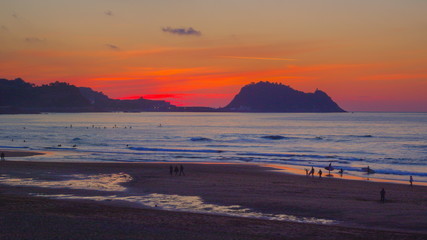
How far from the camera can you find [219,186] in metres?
29.7

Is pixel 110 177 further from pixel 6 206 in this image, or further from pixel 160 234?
pixel 160 234

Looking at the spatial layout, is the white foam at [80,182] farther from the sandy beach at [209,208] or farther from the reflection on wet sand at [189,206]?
the reflection on wet sand at [189,206]

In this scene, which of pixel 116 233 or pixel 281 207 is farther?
pixel 281 207

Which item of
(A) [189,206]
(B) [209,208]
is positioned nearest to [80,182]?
(A) [189,206]

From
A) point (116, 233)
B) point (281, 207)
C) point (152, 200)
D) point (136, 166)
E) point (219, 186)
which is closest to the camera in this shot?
point (116, 233)

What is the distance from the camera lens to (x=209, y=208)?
73.2ft

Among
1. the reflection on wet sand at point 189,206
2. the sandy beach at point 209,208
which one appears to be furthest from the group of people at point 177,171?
the reflection on wet sand at point 189,206

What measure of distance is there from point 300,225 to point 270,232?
2.08 m

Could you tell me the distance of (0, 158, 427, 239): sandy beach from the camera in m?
16.7

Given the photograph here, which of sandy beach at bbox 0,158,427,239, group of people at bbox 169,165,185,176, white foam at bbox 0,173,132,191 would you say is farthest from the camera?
group of people at bbox 169,165,185,176

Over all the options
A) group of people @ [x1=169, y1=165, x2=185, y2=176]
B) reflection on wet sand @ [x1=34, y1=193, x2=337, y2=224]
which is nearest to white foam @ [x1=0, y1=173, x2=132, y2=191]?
reflection on wet sand @ [x1=34, y1=193, x2=337, y2=224]

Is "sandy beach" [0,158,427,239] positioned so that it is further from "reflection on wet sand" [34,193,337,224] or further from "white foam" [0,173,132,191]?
"reflection on wet sand" [34,193,337,224]

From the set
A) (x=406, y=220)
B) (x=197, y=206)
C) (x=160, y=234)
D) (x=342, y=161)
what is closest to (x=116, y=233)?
(x=160, y=234)

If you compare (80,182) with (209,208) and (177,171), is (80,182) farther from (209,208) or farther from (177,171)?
(209,208)
